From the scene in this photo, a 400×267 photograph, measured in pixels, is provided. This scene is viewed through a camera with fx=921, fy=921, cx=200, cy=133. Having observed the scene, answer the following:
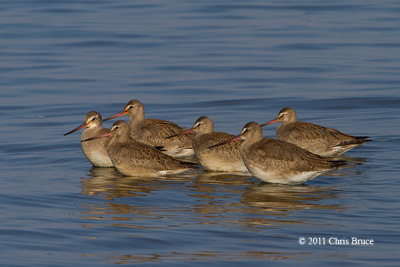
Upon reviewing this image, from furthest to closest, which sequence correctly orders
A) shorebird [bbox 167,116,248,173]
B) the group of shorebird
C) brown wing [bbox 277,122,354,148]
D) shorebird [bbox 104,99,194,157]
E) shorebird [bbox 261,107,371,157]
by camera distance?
Result: shorebird [bbox 104,99,194,157] < brown wing [bbox 277,122,354,148] < shorebird [bbox 261,107,371,157] < shorebird [bbox 167,116,248,173] < the group of shorebird

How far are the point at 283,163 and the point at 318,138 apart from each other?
8.81 feet

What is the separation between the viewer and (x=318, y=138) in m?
16.2

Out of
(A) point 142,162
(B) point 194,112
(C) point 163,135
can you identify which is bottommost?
(A) point 142,162

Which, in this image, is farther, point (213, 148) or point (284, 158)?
point (213, 148)

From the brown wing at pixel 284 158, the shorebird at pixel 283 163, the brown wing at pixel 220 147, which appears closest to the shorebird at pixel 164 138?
the brown wing at pixel 220 147

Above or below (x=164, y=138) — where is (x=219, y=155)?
below

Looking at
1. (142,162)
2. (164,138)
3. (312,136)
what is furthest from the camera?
(164,138)

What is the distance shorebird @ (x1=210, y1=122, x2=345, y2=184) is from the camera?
13672 mm

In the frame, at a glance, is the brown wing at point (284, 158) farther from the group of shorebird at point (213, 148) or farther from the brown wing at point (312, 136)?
the brown wing at point (312, 136)

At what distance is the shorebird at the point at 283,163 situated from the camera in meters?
13.7

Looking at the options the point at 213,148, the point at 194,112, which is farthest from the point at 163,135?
the point at 194,112

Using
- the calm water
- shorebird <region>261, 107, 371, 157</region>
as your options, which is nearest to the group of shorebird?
shorebird <region>261, 107, 371, 157</region>

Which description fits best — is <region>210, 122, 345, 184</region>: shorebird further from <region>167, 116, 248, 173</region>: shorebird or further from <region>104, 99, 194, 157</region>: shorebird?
<region>104, 99, 194, 157</region>: shorebird

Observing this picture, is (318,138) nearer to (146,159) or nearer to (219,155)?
(219,155)
